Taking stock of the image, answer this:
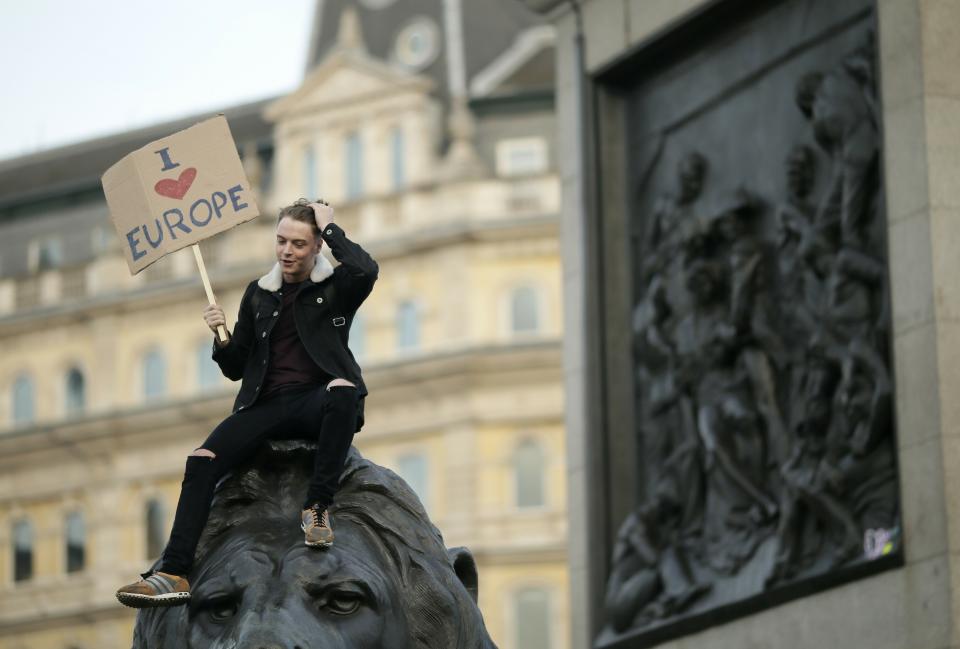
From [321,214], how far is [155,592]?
125 cm

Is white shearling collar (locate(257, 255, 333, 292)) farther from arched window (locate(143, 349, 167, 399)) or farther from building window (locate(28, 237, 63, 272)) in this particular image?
building window (locate(28, 237, 63, 272))

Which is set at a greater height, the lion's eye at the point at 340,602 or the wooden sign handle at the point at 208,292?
the wooden sign handle at the point at 208,292

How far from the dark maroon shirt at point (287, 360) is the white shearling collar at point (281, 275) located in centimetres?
7

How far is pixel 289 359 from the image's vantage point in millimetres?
7898

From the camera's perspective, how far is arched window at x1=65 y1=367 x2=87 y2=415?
6588 centimetres

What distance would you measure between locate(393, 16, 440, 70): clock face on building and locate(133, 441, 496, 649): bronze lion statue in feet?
190

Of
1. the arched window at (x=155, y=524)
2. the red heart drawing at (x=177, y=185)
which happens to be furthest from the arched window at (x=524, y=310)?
the red heart drawing at (x=177, y=185)

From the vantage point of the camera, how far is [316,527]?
24.3 ft

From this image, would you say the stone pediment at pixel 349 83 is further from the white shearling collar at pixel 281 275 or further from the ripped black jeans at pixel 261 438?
the ripped black jeans at pixel 261 438

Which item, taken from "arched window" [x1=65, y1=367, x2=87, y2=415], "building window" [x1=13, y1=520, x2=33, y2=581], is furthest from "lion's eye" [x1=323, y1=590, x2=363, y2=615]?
"building window" [x1=13, y1=520, x2=33, y2=581]

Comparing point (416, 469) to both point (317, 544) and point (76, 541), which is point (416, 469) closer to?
point (76, 541)

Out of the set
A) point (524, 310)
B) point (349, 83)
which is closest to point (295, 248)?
point (524, 310)

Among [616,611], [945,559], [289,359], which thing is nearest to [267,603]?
[289,359]

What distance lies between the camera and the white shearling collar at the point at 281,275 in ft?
26.0
